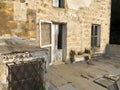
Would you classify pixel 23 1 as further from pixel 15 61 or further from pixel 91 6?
pixel 91 6

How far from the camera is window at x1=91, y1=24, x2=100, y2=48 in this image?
1211 cm

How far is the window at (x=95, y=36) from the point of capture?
12109 millimetres

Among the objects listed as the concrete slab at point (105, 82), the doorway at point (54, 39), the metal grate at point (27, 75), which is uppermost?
the doorway at point (54, 39)

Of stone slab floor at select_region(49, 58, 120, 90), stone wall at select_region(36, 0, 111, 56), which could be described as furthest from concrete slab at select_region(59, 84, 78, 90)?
stone wall at select_region(36, 0, 111, 56)

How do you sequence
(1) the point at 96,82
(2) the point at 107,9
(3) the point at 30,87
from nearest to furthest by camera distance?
1. (3) the point at 30,87
2. (1) the point at 96,82
3. (2) the point at 107,9

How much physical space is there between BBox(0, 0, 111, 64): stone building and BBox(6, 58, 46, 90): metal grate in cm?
145

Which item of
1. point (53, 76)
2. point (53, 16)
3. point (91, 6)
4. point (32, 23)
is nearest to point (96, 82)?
point (53, 76)

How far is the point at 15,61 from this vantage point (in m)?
4.98

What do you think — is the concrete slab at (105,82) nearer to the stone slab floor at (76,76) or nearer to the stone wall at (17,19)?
A: the stone slab floor at (76,76)

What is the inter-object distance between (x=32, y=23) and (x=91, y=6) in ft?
18.3

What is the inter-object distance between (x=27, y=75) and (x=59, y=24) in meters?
5.07

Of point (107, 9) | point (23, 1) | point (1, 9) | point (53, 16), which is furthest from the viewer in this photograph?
point (107, 9)

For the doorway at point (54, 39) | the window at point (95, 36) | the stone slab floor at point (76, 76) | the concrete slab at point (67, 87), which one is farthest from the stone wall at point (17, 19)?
the window at point (95, 36)

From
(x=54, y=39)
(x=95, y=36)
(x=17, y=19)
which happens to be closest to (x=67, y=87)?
(x=17, y=19)
